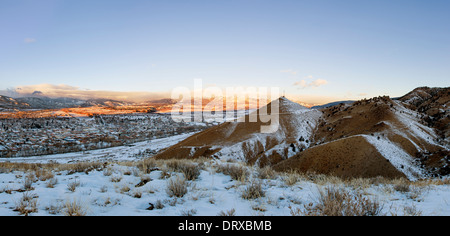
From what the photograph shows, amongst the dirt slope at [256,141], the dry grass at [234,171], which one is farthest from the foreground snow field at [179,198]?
the dirt slope at [256,141]

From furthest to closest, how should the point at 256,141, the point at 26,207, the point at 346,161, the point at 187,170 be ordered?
the point at 256,141 → the point at 346,161 → the point at 187,170 → the point at 26,207

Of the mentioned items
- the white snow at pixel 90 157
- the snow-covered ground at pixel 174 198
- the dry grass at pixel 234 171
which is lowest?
the white snow at pixel 90 157

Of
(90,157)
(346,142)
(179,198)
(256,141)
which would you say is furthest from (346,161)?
(90,157)

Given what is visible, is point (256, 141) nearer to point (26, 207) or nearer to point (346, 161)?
point (346, 161)

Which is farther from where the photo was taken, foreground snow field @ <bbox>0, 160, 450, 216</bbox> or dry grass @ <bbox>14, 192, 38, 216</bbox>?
foreground snow field @ <bbox>0, 160, 450, 216</bbox>

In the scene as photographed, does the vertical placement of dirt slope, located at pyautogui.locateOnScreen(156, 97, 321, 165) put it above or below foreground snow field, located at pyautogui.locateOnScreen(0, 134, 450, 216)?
below

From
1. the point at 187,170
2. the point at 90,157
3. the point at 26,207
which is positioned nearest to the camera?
the point at 26,207

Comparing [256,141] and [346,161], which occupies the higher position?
[346,161]

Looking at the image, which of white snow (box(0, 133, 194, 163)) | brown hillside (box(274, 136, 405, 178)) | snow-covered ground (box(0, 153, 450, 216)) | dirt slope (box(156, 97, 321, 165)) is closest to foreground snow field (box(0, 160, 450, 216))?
snow-covered ground (box(0, 153, 450, 216))

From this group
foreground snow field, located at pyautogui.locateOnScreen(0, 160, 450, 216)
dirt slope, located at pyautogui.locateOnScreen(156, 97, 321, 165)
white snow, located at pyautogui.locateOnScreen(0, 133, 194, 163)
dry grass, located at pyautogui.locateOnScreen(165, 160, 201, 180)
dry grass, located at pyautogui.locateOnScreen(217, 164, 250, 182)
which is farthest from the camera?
white snow, located at pyautogui.locateOnScreen(0, 133, 194, 163)

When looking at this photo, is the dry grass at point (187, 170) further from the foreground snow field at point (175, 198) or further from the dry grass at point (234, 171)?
the dry grass at point (234, 171)

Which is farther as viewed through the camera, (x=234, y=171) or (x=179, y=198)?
(x=234, y=171)

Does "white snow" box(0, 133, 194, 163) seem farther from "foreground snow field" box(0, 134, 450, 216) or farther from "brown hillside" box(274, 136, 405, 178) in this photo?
"foreground snow field" box(0, 134, 450, 216)
